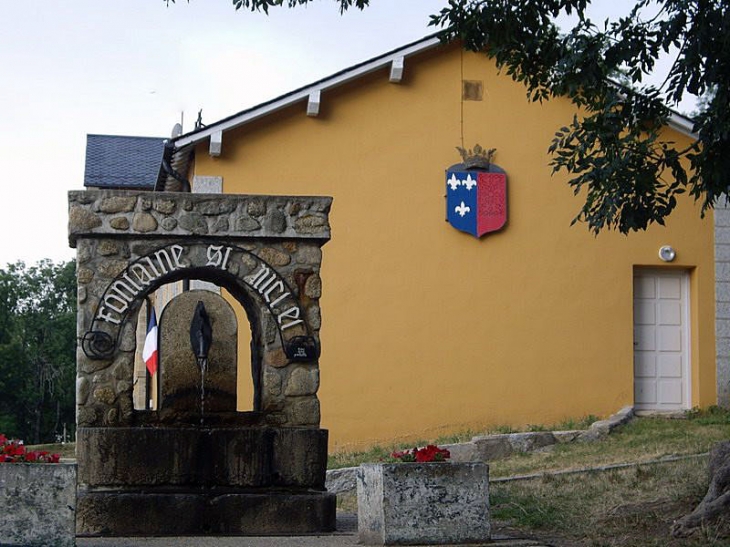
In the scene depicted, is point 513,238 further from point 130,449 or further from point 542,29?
point 130,449

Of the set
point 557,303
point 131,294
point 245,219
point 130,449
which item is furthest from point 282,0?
point 557,303

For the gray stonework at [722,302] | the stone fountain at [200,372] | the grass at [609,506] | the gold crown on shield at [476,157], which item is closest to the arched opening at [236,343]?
the stone fountain at [200,372]

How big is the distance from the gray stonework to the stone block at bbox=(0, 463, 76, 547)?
12.2 metres

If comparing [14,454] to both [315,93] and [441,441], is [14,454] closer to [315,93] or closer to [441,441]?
[441,441]

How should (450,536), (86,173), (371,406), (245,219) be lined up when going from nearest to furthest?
(450,536)
(245,219)
(371,406)
(86,173)

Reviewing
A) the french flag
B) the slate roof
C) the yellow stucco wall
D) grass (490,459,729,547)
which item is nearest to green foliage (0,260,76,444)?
the slate roof

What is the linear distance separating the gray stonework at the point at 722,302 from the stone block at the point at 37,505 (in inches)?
482

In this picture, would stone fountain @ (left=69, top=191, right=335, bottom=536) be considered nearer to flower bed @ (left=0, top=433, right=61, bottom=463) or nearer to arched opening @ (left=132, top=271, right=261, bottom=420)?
arched opening @ (left=132, top=271, right=261, bottom=420)

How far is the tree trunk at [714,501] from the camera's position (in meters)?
8.81

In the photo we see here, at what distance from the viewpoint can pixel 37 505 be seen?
773cm

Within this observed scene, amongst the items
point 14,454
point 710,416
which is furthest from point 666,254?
point 14,454

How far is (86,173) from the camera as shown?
23.0 metres

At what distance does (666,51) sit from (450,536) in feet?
13.2

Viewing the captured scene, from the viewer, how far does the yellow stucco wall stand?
17.0 metres
